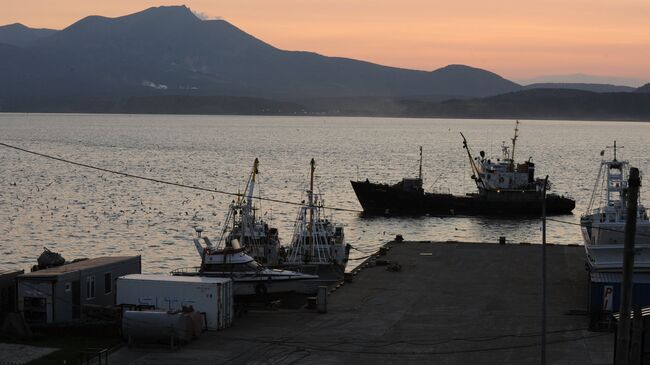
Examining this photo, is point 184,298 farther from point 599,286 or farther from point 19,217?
point 19,217

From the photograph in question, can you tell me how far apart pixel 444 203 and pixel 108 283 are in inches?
2655

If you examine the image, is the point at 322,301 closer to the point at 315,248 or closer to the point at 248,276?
the point at 248,276

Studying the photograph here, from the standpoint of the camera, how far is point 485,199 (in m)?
104

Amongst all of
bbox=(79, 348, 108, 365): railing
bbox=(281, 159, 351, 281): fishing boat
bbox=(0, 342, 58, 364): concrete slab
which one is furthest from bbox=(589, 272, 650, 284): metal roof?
bbox=(0, 342, 58, 364): concrete slab

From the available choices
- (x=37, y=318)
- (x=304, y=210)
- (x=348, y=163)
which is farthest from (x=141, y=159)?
(x=37, y=318)

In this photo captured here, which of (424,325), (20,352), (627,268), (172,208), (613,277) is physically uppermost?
(627,268)

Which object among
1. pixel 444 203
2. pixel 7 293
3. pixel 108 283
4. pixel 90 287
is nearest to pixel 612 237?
pixel 108 283

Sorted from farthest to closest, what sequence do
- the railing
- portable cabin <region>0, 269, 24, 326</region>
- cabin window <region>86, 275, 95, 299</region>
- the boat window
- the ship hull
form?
the ship hull < the boat window < cabin window <region>86, 275, 95, 299</region> < portable cabin <region>0, 269, 24, 326</region> < the railing

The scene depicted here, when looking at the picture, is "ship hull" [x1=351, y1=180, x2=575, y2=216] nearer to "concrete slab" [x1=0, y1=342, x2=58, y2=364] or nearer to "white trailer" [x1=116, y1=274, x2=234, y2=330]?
"white trailer" [x1=116, y1=274, x2=234, y2=330]

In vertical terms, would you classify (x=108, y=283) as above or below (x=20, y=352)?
above

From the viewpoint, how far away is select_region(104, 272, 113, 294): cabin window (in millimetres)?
39469

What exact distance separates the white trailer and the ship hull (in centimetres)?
6676

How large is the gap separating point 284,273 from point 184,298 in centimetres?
655

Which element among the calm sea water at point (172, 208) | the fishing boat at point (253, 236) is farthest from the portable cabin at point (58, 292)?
the calm sea water at point (172, 208)
